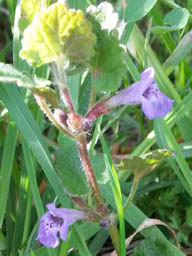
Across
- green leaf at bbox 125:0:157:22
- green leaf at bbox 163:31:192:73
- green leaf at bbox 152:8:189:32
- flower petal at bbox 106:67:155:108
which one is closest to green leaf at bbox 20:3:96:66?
flower petal at bbox 106:67:155:108

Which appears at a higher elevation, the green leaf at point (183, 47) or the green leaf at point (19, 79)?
the green leaf at point (19, 79)

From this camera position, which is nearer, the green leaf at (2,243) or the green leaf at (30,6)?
the green leaf at (30,6)

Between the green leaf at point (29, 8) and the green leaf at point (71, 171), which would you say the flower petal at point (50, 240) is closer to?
the green leaf at point (71, 171)

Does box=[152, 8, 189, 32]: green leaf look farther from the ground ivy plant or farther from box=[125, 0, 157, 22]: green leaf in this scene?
the ground ivy plant

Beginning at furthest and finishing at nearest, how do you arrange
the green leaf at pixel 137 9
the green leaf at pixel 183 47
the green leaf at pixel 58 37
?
the green leaf at pixel 183 47 < the green leaf at pixel 137 9 < the green leaf at pixel 58 37

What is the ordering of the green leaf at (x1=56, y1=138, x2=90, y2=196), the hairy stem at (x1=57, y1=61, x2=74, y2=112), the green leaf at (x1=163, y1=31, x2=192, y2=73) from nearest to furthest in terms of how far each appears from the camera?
the hairy stem at (x1=57, y1=61, x2=74, y2=112) < the green leaf at (x1=56, y1=138, x2=90, y2=196) < the green leaf at (x1=163, y1=31, x2=192, y2=73)

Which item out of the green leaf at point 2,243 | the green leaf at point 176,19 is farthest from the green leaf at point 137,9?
the green leaf at point 2,243
